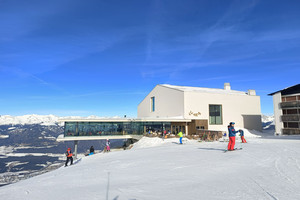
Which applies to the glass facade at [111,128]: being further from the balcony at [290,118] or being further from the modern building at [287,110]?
the balcony at [290,118]

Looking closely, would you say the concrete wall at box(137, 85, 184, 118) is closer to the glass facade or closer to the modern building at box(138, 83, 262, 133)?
the modern building at box(138, 83, 262, 133)

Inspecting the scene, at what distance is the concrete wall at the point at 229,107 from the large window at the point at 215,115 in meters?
0.59

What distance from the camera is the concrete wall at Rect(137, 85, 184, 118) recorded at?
120 ft

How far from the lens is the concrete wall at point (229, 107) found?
35781mm

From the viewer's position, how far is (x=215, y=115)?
37.2 metres

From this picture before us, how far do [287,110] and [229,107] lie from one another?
1000 cm

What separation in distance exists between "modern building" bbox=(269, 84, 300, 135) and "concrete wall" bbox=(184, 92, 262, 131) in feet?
27.2

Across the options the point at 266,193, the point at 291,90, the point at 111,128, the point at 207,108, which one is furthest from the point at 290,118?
the point at 266,193

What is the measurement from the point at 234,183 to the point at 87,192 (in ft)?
15.2

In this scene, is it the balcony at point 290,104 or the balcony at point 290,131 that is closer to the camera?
the balcony at point 290,131

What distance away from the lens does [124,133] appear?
34000 mm

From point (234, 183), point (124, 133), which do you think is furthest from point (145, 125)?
point (234, 183)

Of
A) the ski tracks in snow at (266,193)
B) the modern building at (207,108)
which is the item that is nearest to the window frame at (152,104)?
the modern building at (207,108)

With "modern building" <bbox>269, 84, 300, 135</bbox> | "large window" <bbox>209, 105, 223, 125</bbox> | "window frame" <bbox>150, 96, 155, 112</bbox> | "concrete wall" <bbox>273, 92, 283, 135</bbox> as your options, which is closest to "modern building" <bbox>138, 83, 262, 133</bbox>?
"large window" <bbox>209, 105, 223, 125</bbox>
